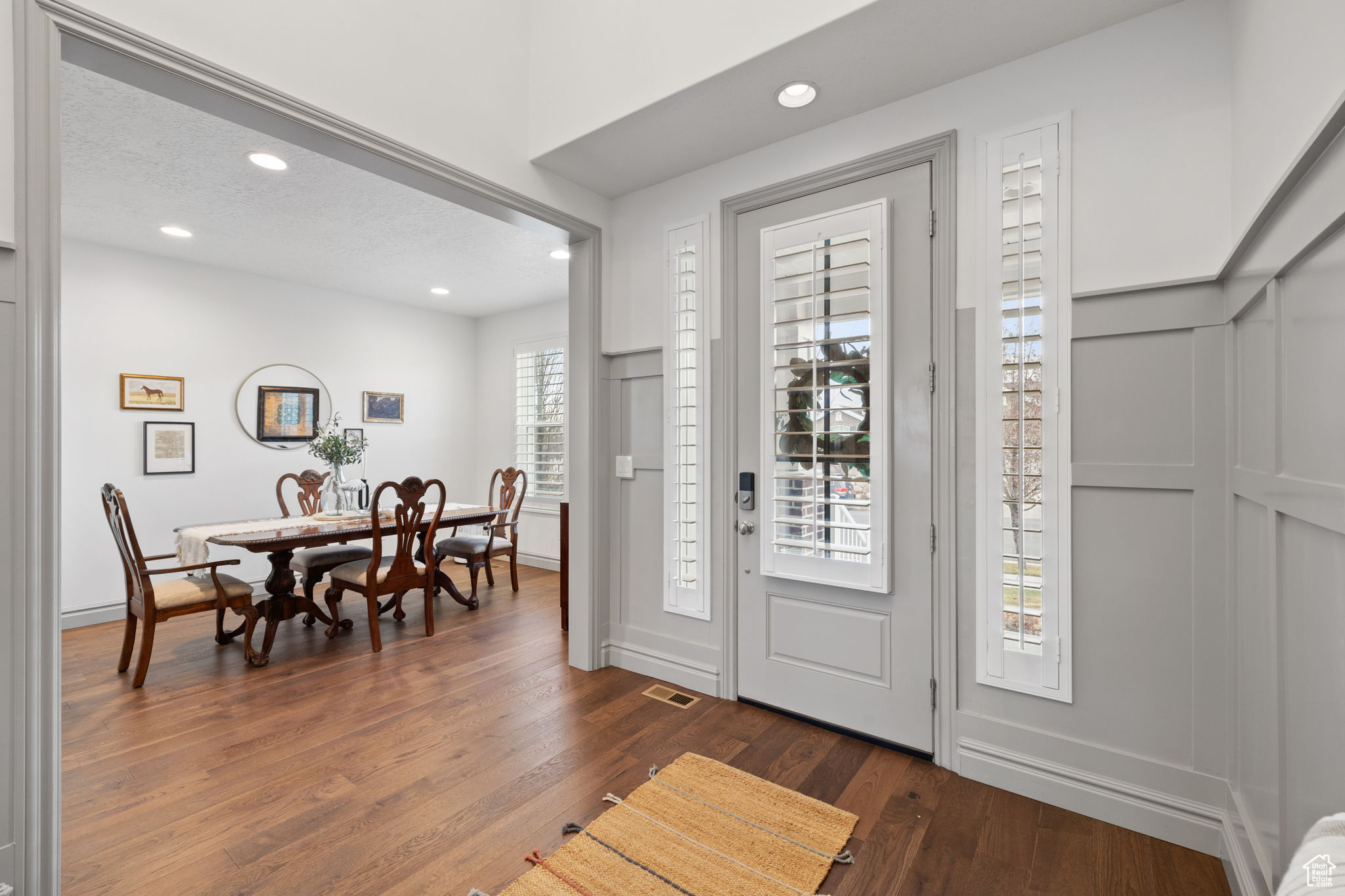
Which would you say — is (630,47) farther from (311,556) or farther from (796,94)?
(311,556)

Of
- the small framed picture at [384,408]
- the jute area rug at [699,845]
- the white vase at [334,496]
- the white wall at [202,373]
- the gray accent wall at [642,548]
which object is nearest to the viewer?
the jute area rug at [699,845]

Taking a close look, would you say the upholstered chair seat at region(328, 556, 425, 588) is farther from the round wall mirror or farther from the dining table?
the round wall mirror

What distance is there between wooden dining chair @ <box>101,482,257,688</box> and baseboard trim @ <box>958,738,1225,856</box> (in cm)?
357

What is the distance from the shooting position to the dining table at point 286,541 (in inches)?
133

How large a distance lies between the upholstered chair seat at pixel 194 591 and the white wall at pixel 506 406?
114 inches

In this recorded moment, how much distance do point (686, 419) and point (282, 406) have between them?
4.22m

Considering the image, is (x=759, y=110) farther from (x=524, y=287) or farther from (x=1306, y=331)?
(x=524, y=287)

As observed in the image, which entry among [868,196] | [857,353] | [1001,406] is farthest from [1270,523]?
[868,196]

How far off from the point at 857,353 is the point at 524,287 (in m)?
4.01

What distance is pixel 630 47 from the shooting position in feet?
7.97

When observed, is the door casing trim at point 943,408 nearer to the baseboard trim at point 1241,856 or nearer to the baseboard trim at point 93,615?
the baseboard trim at point 1241,856

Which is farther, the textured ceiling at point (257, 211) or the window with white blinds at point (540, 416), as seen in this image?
the window with white blinds at point (540, 416)

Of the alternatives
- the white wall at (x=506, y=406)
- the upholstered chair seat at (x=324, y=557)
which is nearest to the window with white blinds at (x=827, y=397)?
the upholstered chair seat at (x=324, y=557)

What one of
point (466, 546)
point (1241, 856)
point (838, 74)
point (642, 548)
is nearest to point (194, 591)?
point (466, 546)
